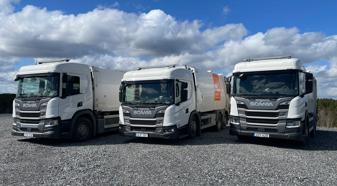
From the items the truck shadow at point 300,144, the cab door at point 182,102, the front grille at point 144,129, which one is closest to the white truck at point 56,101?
the front grille at point 144,129

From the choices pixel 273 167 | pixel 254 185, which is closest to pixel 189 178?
pixel 254 185

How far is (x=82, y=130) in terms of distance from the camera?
14883 mm

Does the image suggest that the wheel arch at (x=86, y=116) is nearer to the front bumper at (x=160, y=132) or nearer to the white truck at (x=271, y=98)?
the front bumper at (x=160, y=132)

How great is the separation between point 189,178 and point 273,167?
2.57 meters

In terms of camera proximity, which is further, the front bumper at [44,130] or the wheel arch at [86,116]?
the wheel arch at [86,116]

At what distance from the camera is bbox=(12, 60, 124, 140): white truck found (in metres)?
13.5

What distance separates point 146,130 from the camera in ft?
45.1

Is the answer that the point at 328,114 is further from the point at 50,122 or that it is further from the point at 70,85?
the point at 50,122

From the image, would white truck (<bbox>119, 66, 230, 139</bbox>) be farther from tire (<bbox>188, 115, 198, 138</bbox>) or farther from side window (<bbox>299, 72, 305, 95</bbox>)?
side window (<bbox>299, 72, 305, 95</bbox>)

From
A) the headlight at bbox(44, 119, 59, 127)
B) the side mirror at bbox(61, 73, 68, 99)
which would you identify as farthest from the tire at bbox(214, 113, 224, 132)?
the headlight at bbox(44, 119, 59, 127)

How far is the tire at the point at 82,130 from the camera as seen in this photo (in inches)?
572

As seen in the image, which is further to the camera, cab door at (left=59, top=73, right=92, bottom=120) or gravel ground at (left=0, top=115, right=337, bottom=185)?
cab door at (left=59, top=73, right=92, bottom=120)

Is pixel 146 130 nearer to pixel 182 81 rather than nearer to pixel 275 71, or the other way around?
pixel 182 81

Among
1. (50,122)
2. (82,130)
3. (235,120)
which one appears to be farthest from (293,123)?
(50,122)
